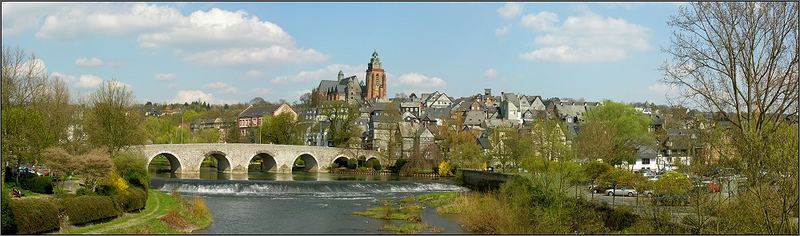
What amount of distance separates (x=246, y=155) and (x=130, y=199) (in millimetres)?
42963

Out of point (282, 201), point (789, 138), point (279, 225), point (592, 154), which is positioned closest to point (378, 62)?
point (592, 154)

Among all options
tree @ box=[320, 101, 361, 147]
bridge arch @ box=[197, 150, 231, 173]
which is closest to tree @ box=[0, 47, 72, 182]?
bridge arch @ box=[197, 150, 231, 173]

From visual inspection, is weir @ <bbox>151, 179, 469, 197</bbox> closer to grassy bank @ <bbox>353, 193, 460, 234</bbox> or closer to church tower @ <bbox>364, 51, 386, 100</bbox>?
grassy bank @ <bbox>353, 193, 460, 234</bbox>

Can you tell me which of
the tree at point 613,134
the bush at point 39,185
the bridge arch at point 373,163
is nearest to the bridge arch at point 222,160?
the bridge arch at point 373,163

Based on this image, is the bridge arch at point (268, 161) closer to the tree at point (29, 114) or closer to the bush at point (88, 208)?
the tree at point (29, 114)

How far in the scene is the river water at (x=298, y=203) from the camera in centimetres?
2831


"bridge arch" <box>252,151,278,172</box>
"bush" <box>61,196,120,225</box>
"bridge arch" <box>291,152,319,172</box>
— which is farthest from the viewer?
"bridge arch" <box>291,152,319,172</box>

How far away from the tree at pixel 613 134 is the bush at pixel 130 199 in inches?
1216

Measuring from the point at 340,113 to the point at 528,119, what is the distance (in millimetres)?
40218

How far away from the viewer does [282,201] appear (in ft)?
130

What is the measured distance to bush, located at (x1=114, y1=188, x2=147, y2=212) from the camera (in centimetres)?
2758

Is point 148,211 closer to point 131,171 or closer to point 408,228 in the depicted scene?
point 131,171

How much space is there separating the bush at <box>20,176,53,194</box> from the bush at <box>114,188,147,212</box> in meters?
3.30

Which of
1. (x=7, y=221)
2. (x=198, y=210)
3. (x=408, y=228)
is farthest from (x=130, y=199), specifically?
(x=408, y=228)
